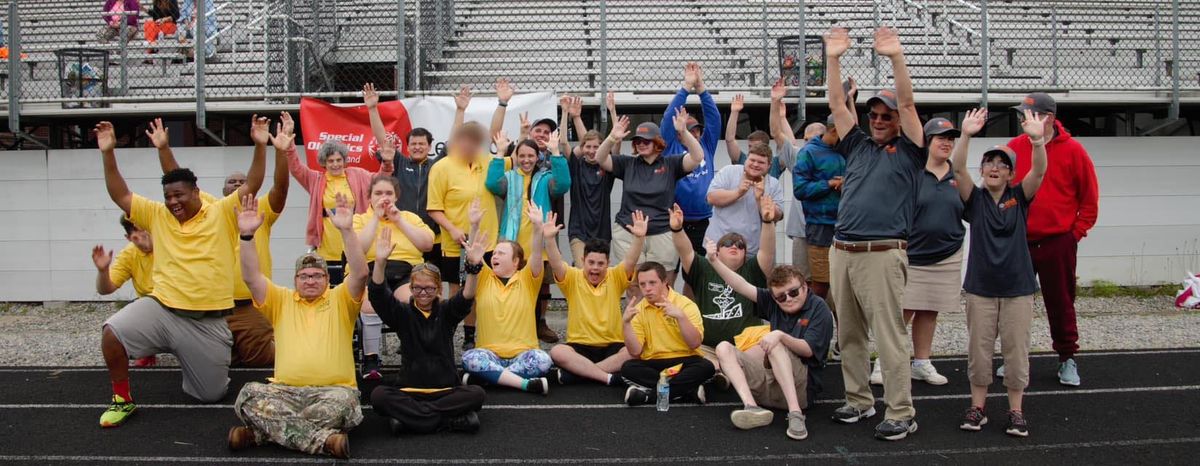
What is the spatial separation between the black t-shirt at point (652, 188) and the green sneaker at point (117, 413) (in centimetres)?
365

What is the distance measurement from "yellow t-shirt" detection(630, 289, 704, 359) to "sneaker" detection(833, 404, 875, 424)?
1093 millimetres

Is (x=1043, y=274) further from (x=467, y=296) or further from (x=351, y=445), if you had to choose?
(x=351, y=445)

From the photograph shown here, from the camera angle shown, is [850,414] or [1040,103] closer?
[850,414]

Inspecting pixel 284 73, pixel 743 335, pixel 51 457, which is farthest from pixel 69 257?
pixel 743 335

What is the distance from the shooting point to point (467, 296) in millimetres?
5895

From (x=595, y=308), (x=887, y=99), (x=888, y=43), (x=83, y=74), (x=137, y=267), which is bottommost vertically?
(x=595, y=308)

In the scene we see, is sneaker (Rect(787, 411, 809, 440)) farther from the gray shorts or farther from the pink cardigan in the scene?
the pink cardigan

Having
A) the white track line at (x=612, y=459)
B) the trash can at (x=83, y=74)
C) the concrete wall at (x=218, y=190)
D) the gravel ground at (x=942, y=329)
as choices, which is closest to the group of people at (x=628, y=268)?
the white track line at (x=612, y=459)

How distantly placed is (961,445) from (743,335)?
1627 mm

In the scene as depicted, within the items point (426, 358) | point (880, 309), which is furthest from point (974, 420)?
point (426, 358)

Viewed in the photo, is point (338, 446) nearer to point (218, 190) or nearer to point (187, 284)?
point (187, 284)

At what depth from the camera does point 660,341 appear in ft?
21.5

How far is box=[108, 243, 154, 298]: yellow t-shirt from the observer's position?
295 inches

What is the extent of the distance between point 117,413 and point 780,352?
4.01 m
